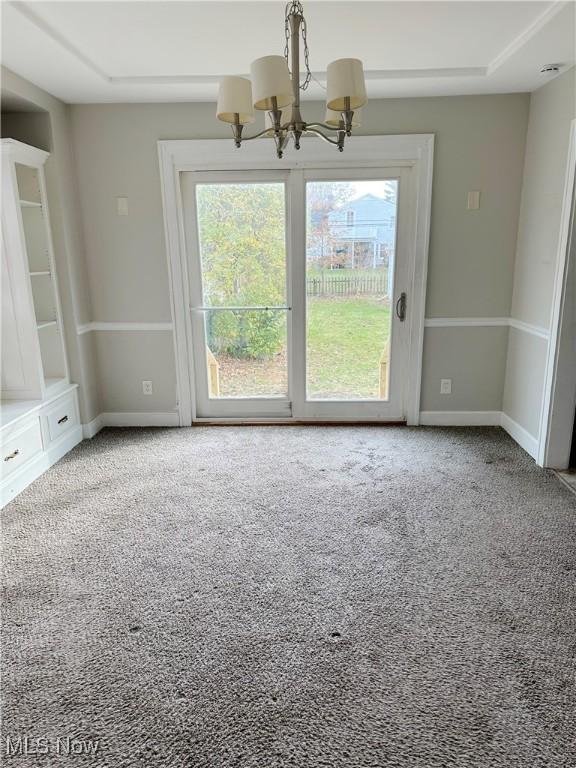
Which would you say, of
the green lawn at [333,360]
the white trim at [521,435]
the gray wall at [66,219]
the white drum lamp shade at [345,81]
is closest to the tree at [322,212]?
the green lawn at [333,360]

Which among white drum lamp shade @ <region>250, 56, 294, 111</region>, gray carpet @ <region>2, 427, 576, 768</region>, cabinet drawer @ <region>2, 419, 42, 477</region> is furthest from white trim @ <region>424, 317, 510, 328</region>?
cabinet drawer @ <region>2, 419, 42, 477</region>

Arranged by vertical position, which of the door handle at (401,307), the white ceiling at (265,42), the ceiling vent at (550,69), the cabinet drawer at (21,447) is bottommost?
the cabinet drawer at (21,447)

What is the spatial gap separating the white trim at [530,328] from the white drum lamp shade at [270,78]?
246 cm

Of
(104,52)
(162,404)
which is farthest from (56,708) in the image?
(104,52)

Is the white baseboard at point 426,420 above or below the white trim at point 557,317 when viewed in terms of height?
below

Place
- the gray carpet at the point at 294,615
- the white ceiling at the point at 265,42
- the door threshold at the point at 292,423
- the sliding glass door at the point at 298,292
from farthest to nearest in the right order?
the door threshold at the point at 292,423, the sliding glass door at the point at 298,292, the white ceiling at the point at 265,42, the gray carpet at the point at 294,615

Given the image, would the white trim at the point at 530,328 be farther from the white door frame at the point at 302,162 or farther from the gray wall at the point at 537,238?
the white door frame at the point at 302,162

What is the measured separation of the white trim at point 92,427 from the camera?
3865 millimetres

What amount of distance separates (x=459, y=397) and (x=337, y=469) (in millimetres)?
1390

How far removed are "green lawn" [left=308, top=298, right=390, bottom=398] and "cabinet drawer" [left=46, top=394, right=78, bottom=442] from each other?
1.88 m

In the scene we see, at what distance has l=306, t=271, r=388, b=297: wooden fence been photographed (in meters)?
3.82

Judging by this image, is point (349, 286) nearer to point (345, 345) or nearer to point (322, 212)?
point (345, 345)

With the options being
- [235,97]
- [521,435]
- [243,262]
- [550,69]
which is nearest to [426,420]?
[521,435]

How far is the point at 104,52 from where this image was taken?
2.67 m
